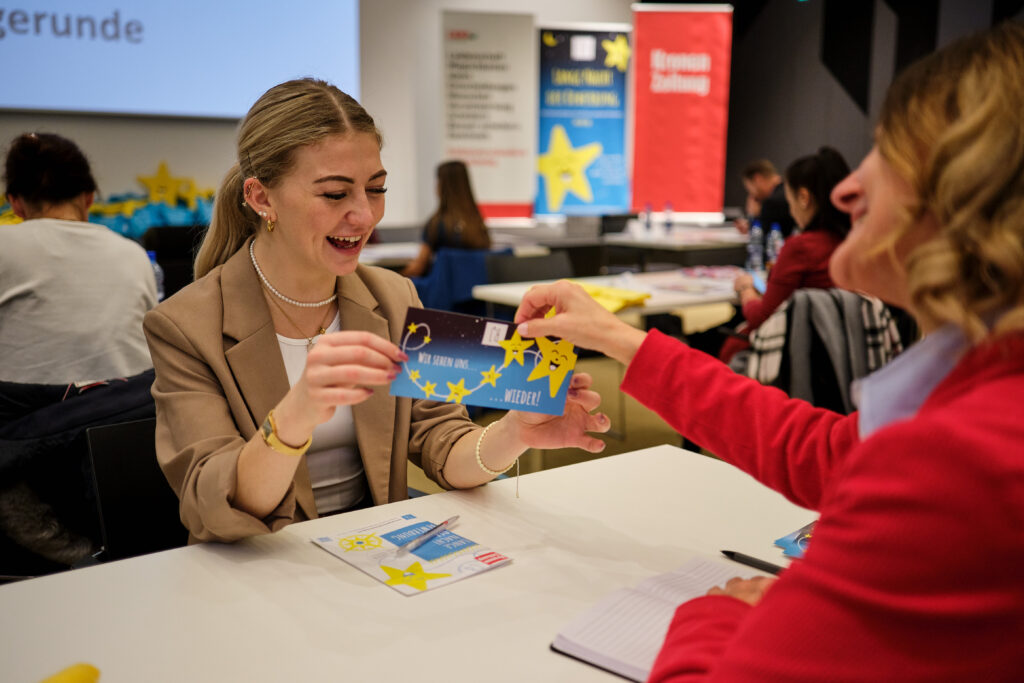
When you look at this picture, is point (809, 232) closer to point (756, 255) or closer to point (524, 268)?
point (524, 268)

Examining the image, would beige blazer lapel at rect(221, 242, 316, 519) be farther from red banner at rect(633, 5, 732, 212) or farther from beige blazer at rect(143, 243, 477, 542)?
red banner at rect(633, 5, 732, 212)

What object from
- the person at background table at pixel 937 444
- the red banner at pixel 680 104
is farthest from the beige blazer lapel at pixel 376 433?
the red banner at pixel 680 104

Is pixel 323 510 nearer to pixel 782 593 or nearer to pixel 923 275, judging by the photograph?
pixel 782 593

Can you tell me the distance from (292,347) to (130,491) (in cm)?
41

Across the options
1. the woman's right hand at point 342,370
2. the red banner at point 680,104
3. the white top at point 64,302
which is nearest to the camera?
the woman's right hand at point 342,370

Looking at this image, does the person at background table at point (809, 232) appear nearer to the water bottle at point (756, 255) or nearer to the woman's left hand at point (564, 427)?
the water bottle at point (756, 255)

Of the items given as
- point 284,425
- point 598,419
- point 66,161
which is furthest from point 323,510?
point 66,161

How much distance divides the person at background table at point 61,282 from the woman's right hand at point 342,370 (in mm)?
1765

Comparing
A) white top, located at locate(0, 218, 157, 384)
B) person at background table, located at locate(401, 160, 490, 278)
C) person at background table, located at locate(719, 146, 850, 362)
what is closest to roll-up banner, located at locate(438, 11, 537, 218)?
person at background table, located at locate(401, 160, 490, 278)

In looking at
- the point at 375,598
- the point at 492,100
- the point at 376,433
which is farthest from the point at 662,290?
the point at 492,100

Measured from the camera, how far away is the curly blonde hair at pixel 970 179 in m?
0.64

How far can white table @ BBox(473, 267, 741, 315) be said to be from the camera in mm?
4040

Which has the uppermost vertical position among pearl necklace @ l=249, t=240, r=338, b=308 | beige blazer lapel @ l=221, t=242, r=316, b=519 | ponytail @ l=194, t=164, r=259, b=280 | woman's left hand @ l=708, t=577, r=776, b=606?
ponytail @ l=194, t=164, r=259, b=280

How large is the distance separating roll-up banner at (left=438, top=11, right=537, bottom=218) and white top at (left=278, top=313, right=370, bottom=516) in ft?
21.5
